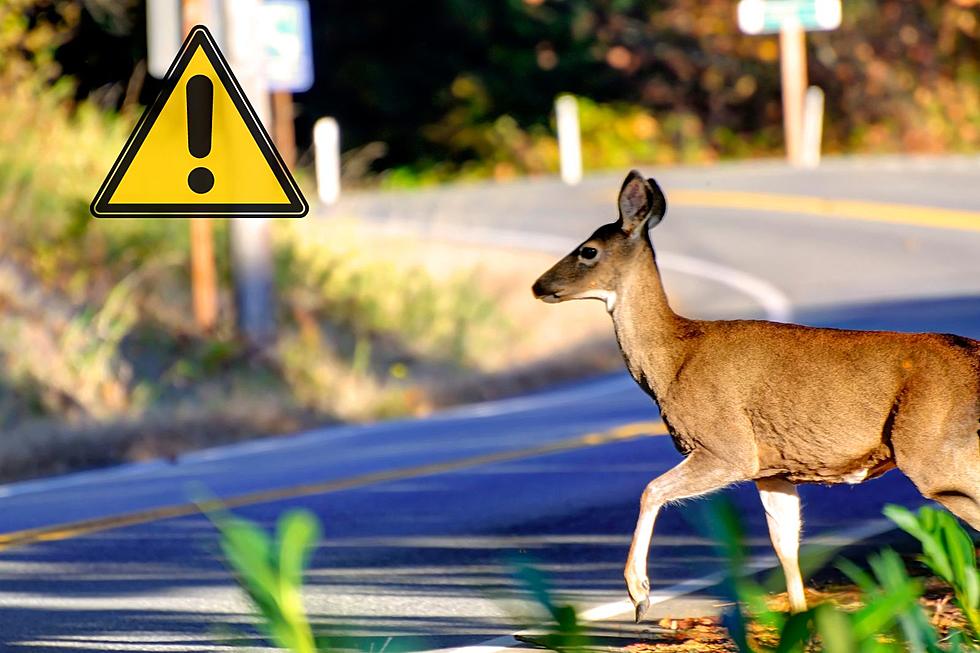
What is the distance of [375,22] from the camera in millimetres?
44375

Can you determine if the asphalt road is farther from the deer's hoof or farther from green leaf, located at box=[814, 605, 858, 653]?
green leaf, located at box=[814, 605, 858, 653]

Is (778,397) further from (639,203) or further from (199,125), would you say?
(199,125)

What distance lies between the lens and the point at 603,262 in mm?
7453

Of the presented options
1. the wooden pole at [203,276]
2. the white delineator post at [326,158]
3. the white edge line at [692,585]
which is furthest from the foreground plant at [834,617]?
the white delineator post at [326,158]

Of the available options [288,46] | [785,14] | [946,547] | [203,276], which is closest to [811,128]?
[785,14]

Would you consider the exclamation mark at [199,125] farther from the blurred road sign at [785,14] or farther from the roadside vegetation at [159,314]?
the blurred road sign at [785,14]

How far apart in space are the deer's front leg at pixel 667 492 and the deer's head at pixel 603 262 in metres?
0.76

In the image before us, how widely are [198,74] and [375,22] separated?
1424 inches

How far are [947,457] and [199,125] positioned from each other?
3698 mm

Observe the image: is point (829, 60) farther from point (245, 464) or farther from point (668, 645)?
point (668, 645)

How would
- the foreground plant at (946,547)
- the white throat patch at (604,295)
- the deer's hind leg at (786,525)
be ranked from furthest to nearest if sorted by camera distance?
the white throat patch at (604,295)
the deer's hind leg at (786,525)
the foreground plant at (946,547)

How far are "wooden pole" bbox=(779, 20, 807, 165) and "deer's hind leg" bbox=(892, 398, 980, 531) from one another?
3337 centimetres

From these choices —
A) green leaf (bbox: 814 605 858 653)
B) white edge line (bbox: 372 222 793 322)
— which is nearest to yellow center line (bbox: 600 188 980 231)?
white edge line (bbox: 372 222 793 322)

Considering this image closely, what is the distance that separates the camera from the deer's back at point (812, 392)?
6737 mm
